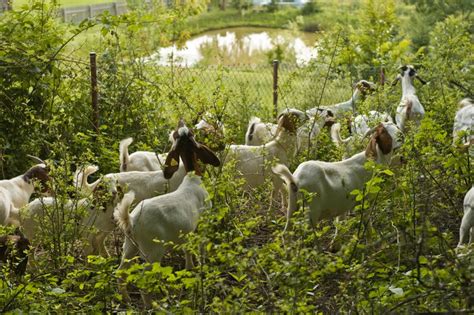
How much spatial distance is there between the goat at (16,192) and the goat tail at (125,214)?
1263 millimetres

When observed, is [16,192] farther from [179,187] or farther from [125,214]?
[125,214]

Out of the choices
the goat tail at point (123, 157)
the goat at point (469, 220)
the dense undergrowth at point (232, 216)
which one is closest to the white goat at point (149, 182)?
the dense undergrowth at point (232, 216)

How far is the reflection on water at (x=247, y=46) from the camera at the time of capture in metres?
20.5

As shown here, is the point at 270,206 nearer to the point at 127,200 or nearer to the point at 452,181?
the point at 452,181

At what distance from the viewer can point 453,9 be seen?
1897 centimetres

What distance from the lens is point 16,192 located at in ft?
22.2

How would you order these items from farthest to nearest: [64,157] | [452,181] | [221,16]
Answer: [221,16] < [452,181] < [64,157]

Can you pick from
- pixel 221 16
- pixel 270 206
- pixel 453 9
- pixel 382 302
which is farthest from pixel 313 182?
pixel 221 16

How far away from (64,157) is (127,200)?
26.9 inches

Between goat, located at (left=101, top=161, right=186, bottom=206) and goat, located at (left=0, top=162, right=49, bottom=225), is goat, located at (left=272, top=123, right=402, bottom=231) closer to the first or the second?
goat, located at (left=101, top=161, right=186, bottom=206)

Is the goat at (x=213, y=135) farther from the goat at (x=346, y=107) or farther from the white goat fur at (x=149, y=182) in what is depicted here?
the goat at (x=346, y=107)

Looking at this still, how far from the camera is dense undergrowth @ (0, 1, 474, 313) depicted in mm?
4121

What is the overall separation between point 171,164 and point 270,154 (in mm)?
1446

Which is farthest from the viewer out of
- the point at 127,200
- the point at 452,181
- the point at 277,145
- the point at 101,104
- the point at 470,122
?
the point at 101,104
